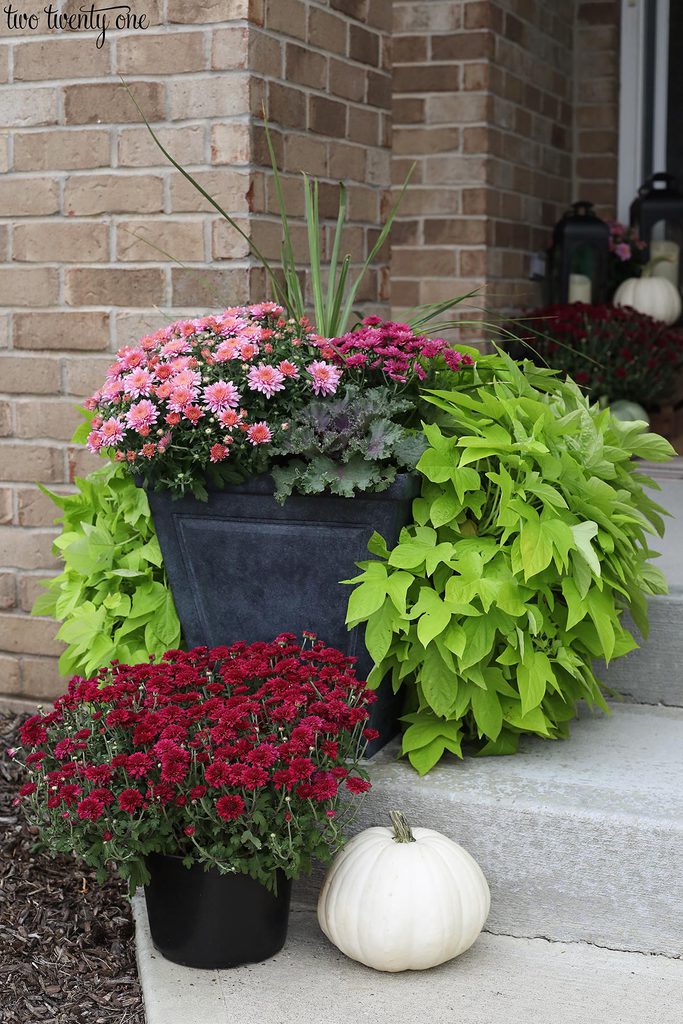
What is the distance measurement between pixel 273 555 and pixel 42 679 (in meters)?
0.85

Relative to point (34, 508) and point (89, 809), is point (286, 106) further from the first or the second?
point (89, 809)

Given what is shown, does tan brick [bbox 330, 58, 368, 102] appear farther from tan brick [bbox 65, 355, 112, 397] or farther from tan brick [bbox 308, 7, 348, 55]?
tan brick [bbox 65, 355, 112, 397]

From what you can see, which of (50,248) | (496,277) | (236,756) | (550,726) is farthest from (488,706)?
(496,277)

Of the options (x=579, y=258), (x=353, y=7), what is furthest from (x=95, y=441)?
(x=579, y=258)

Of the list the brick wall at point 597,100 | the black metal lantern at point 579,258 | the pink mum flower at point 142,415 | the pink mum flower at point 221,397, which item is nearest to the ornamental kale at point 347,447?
the pink mum flower at point 221,397

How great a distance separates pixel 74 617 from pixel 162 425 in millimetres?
448

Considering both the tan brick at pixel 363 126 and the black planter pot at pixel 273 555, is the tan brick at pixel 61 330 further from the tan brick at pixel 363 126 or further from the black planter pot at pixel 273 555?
the tan brick at pixel 363 126

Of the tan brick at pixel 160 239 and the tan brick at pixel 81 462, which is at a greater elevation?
the tan brick at pixel 160 239

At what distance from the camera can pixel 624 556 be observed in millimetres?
2113

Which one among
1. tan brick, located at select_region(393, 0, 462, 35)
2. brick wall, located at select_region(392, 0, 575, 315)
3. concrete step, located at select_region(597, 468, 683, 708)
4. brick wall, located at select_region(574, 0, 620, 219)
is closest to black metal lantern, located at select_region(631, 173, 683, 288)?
brick wall, located at select_region(574, 0, 620, 219)

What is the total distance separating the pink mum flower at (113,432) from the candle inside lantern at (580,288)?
2.90m

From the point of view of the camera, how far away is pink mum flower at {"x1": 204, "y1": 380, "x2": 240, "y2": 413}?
2.05m

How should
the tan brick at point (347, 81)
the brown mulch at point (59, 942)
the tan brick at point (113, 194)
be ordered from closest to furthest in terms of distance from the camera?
the brown mulch at point (59, 942) → the tan brick at point (113, 194) → the tan brick at point (347, 81)

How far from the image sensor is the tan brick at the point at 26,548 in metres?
2.69
